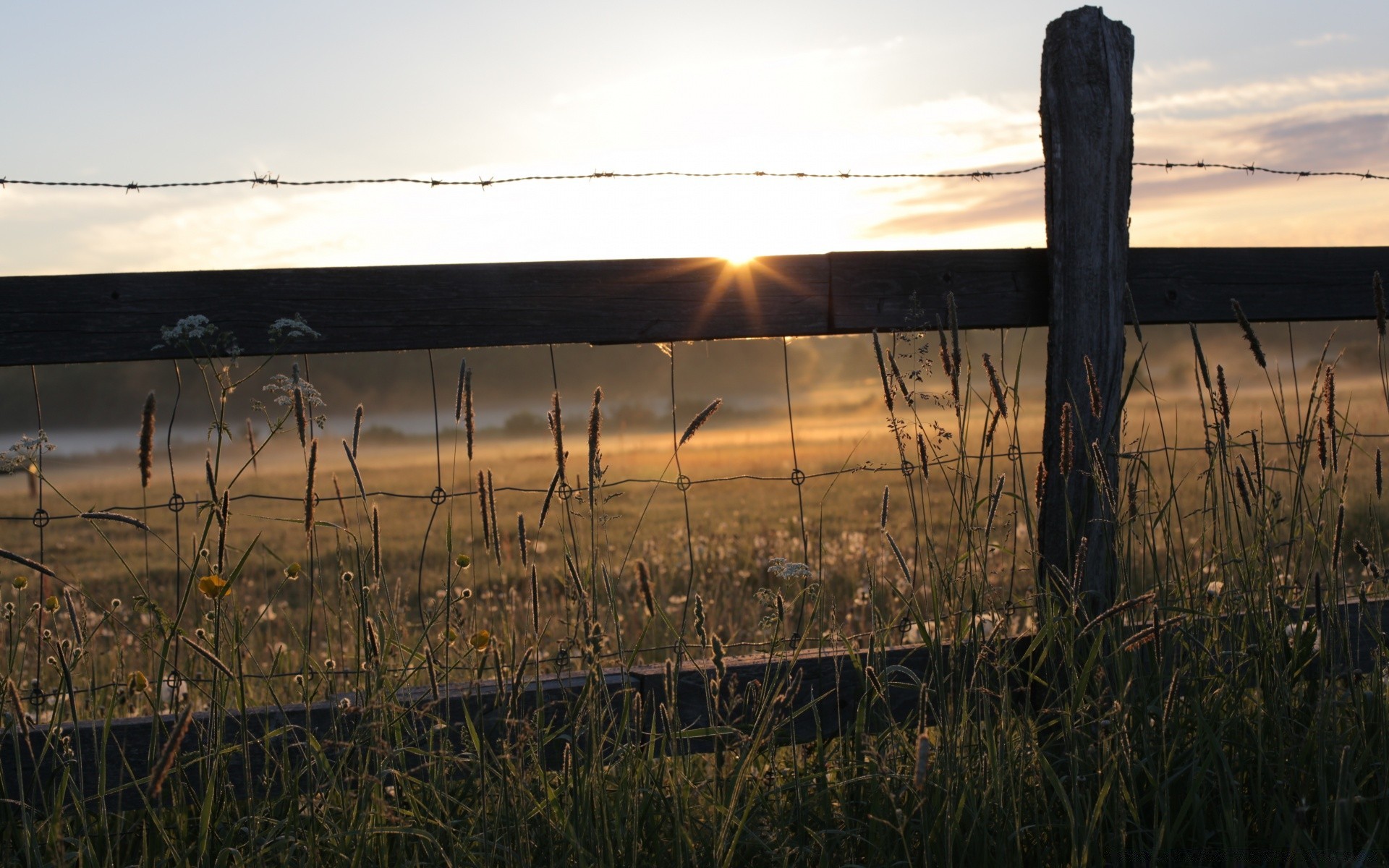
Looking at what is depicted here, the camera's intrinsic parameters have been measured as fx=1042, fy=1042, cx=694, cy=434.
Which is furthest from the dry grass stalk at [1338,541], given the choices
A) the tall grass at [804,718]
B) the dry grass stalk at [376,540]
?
the dry grass stalk at [376,540]

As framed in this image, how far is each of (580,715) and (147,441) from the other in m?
0.91

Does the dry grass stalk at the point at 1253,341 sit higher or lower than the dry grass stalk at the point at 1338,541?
higher

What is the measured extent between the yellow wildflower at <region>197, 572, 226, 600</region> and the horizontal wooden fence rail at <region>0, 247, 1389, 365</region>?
2.91ft

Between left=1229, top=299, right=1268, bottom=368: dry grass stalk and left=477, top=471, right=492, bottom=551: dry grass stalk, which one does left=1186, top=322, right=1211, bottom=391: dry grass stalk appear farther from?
left=477, top=471, right=492, bottom=551: dry grass stalk

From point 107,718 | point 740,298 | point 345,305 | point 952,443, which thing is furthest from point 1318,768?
point 345,305

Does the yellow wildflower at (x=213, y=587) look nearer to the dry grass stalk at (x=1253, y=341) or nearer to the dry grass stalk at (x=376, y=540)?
the dry grass stalk at (x=376, y=540)

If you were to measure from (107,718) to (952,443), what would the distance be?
193 cm

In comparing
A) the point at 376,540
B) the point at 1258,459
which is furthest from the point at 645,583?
the point at 1258,459

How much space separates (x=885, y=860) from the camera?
6.57ft

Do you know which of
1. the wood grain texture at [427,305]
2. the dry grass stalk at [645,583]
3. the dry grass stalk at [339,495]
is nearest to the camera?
the dry grass stalk at [645,583]

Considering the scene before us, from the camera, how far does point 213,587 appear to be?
1851 millimetres

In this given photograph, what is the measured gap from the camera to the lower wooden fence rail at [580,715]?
200 centimetres

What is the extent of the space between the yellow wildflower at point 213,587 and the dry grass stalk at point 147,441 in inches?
7.8

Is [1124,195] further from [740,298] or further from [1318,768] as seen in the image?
[1318,768]
